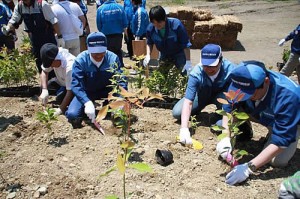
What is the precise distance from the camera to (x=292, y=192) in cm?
229

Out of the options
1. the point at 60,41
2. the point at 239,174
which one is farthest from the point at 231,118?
the point at 60,41

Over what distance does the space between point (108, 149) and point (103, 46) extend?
121 centimetres

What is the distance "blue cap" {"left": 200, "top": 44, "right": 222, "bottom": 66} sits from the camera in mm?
3475

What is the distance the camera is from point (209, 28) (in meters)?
8.82

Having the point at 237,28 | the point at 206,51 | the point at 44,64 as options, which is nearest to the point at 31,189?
the point at 44,64

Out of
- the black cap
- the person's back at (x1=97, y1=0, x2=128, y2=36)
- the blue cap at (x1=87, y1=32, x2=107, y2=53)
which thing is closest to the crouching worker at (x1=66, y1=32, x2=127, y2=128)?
the blue cap at (x1=87, y1=32, x2=107, y2=53)

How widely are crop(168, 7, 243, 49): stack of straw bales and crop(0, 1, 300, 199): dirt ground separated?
15.0ft

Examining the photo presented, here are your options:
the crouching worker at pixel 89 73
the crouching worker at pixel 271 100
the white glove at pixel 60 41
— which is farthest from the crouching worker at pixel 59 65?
the crouching worker at pixel 271 100

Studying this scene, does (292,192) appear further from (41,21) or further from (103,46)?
(41,21)

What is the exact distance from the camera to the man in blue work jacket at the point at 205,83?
138 inches

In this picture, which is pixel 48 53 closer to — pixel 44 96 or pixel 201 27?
pixel 44 96

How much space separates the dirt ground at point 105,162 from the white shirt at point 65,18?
4.23 ft

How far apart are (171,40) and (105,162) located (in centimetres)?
230

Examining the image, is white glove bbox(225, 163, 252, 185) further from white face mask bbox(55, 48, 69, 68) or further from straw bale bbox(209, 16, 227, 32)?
straw bale bbox(209, 16, 227, 32)
